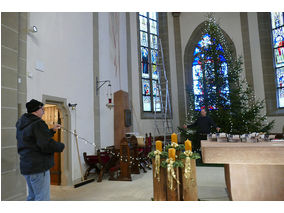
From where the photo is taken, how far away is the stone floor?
411 cm

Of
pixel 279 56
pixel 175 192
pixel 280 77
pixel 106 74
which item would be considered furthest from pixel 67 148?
pixel 279 56

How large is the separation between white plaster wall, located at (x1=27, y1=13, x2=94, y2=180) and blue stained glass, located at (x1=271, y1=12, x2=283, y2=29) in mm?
8395

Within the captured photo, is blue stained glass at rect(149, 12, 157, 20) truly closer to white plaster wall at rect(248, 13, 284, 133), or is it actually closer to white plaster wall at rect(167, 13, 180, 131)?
white plaster wall at rect(167, 13, 180, 131)

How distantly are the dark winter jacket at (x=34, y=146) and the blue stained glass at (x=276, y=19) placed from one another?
11343mm

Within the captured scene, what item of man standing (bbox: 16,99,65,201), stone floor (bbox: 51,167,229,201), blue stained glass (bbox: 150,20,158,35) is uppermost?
blue stained glass (bbox: 150,20,158,35)

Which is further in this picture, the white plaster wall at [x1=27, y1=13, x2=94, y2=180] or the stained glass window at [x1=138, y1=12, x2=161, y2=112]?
the stained glass window at [x1=138, y1=12, x2=161, y2=112]

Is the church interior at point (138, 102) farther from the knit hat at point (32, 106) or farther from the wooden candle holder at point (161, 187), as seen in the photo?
the knit hat at point (32, 106)

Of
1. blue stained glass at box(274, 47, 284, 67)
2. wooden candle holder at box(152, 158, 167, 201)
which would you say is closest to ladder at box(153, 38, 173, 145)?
blue stained glass at box(274, 47, 284, 67)

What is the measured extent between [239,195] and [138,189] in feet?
6.99

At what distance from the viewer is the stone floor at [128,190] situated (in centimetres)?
411

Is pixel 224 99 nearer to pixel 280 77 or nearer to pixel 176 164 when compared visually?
pixel 280 77

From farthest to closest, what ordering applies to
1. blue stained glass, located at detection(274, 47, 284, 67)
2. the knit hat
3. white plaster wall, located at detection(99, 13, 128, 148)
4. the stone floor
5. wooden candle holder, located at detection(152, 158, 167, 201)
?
blue stained glass, located at detection(274, 47, 284, 67) → white plaster wall, located at detection(99, 13, 128, 148) → the stone floor → wooden candle holder, located at detection(152, 158, 167, 201) → the knit hat

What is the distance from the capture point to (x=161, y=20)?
1164cm
